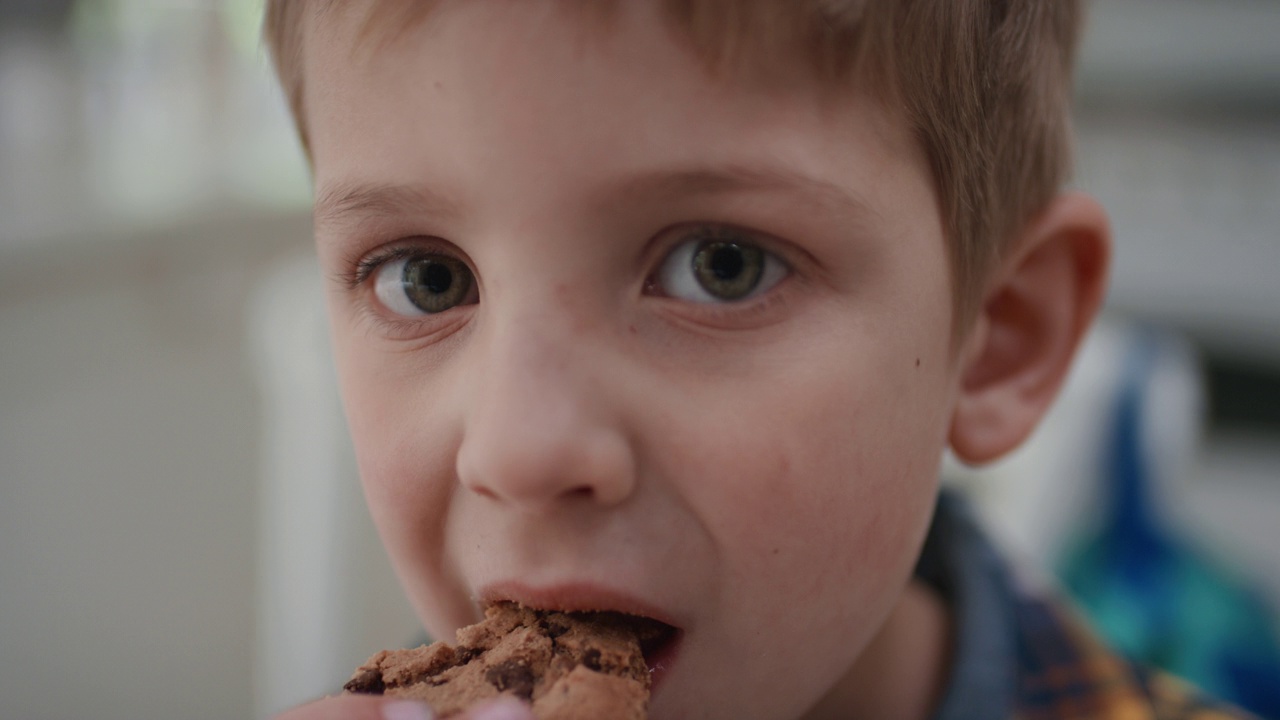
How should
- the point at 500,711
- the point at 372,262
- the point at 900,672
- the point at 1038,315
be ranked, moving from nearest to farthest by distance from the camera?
the point at 500,711 → the point at 372,262 → the point at 1038,315 → the point at 900,672

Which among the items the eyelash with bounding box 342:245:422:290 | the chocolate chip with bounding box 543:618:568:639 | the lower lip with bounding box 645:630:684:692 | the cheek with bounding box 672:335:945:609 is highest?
the eyelash with bounding box 342:245:422:290

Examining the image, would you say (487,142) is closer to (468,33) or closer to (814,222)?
(468,33)

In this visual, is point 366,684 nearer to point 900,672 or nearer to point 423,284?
point 423,284

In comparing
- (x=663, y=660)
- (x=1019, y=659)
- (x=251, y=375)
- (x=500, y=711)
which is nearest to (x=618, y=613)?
(x=663, y=660)

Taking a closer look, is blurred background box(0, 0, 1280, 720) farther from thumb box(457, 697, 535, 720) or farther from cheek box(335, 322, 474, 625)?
thumb box(457, 697, 535, 720)

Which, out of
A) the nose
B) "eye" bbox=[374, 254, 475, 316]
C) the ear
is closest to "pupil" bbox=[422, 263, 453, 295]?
"eye" bbox=[374, 254, 475, 316]

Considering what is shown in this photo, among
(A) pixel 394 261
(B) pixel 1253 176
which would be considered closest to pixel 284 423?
(A) pixel 394 261
